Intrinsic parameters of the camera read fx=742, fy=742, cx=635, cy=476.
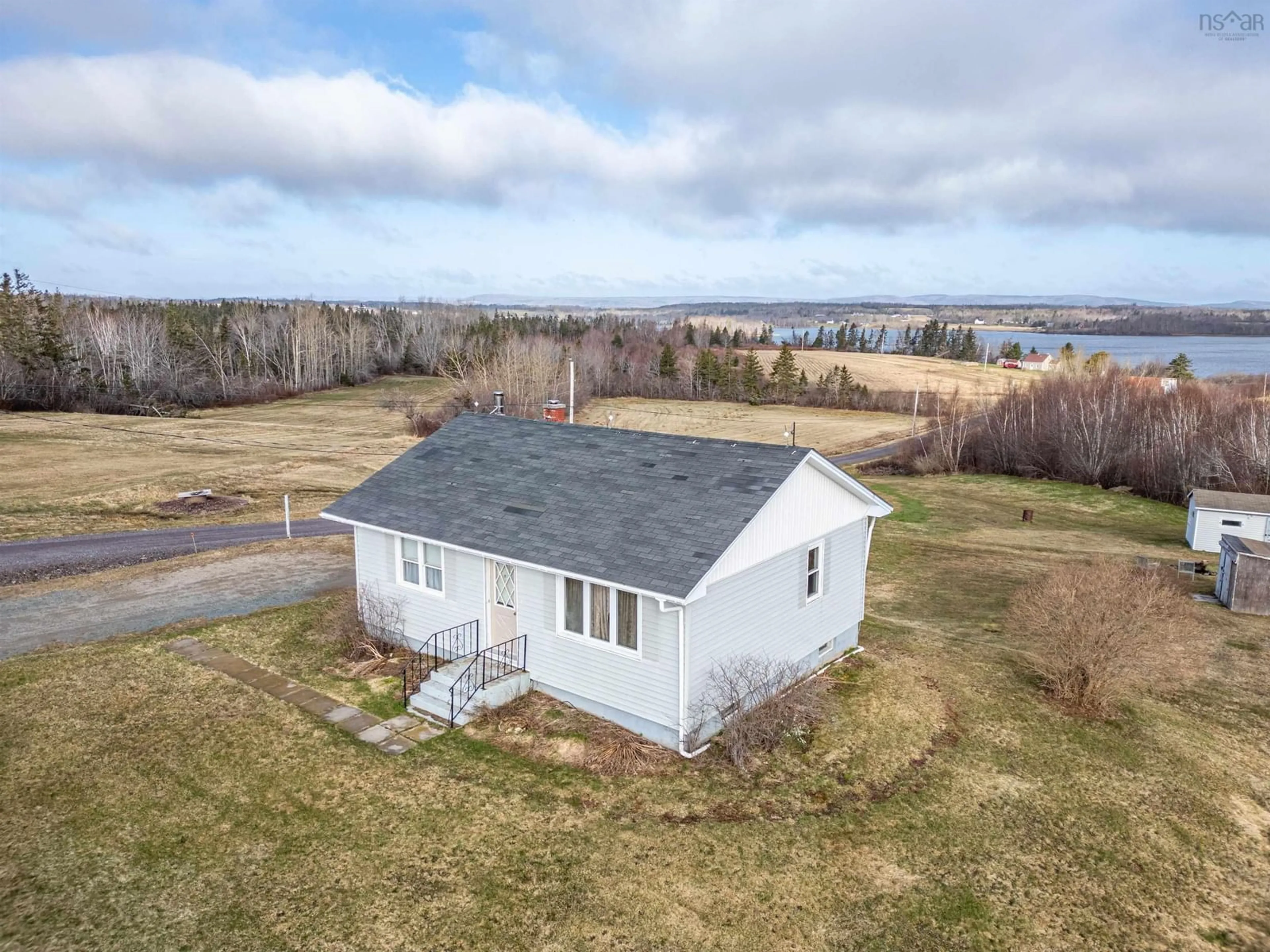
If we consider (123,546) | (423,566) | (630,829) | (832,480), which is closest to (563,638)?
(630,829)

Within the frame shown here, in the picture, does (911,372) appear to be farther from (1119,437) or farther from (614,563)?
(614,563)

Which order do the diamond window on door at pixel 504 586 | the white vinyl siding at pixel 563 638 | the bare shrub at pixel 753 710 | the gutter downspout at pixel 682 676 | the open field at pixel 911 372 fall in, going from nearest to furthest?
1. the gutter downspout at pixel 682 676
2. the white vinyl siding at pixel 563 638
3. the bare shrub at pixel 753 710
4. the diamond window on door at pixel 504 586
5. the open field at pixel 911 372

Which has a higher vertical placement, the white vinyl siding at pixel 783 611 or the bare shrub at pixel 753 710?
the white vinyl siding at pixel 783 611

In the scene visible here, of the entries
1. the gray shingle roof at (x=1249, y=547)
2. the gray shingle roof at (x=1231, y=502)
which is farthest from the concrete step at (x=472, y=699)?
the gray shingle roof at (x=1231, y=502)

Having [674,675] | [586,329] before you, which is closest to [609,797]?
[674,675]

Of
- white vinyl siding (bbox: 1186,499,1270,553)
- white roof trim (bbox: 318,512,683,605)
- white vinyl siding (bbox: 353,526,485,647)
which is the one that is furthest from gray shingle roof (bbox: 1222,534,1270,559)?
white vinyl siding (bbox: 353,526,485,647)

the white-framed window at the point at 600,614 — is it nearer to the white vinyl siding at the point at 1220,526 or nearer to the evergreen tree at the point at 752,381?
the white vinyl siding at the point at 1220,526
